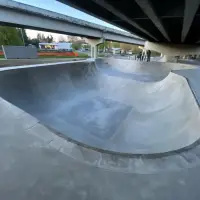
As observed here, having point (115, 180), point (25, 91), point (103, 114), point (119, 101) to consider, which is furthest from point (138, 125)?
point (25, 91)

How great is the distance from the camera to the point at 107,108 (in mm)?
7469

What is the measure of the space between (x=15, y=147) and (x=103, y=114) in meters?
4.19

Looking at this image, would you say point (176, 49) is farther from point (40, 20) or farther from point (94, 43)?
point (40, 20)

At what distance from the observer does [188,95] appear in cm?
560

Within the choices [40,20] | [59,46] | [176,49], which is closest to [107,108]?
[40,20]

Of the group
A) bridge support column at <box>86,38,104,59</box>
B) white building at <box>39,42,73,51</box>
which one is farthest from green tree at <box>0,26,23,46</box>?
white building at <box>39,42,73,51</box>

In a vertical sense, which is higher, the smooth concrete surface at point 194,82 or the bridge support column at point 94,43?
the smooth concrete surface at point 194,82

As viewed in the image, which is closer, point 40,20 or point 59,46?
point 40,20

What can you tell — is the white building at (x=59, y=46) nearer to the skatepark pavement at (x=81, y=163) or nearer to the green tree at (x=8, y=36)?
the green tree at (x=8, y=36)

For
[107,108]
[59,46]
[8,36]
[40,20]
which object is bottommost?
[59,46]

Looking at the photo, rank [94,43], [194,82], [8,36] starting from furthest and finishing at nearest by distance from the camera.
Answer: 1. [8,36]
2. [94,43]
3. [194,82]

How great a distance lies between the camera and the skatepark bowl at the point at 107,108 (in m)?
4.27

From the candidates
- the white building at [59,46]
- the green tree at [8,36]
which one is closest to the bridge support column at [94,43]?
the green tree at [8,36]

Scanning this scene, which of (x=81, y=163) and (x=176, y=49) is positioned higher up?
(x=81, y=163)
